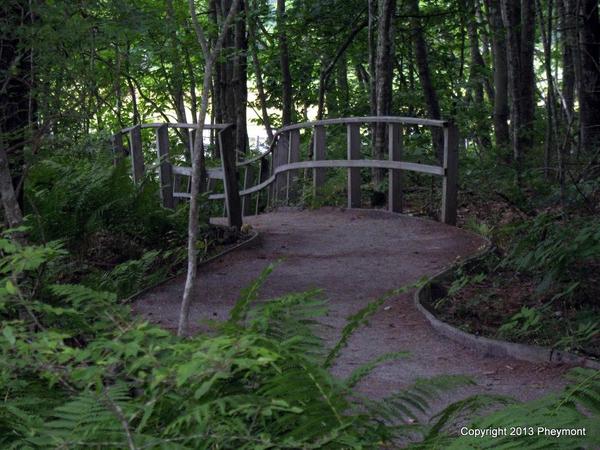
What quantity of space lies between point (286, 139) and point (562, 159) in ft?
30.6

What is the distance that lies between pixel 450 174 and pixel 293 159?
472 centimetres

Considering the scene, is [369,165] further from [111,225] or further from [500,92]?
[500,92]

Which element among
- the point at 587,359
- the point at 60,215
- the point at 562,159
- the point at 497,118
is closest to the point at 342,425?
the point at 587,359

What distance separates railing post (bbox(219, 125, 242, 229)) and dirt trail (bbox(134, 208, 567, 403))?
460mm

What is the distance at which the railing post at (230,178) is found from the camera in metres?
11.7

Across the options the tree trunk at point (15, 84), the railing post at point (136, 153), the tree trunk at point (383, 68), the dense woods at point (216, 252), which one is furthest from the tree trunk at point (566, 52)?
the tree trunk at point (15, 84)

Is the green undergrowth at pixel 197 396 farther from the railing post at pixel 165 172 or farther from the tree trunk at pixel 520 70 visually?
the tree trunk at pixel 520 70

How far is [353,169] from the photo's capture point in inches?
546

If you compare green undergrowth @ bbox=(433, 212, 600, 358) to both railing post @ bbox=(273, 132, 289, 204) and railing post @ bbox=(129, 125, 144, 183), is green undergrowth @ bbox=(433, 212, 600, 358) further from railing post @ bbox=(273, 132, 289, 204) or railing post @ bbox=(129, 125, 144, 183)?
railing post @ bbox=(273, 132, 289, 204)

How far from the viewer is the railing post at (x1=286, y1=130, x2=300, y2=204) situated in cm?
1600

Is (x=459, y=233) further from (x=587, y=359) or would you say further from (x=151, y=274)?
(x=587, y=359)

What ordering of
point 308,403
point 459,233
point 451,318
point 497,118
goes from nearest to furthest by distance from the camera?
point 308,403 → point 451,318 → point 459,233 → point 497,118

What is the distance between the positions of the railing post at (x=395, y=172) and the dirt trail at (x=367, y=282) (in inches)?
11.4

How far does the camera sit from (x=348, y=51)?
2316 centimetres
